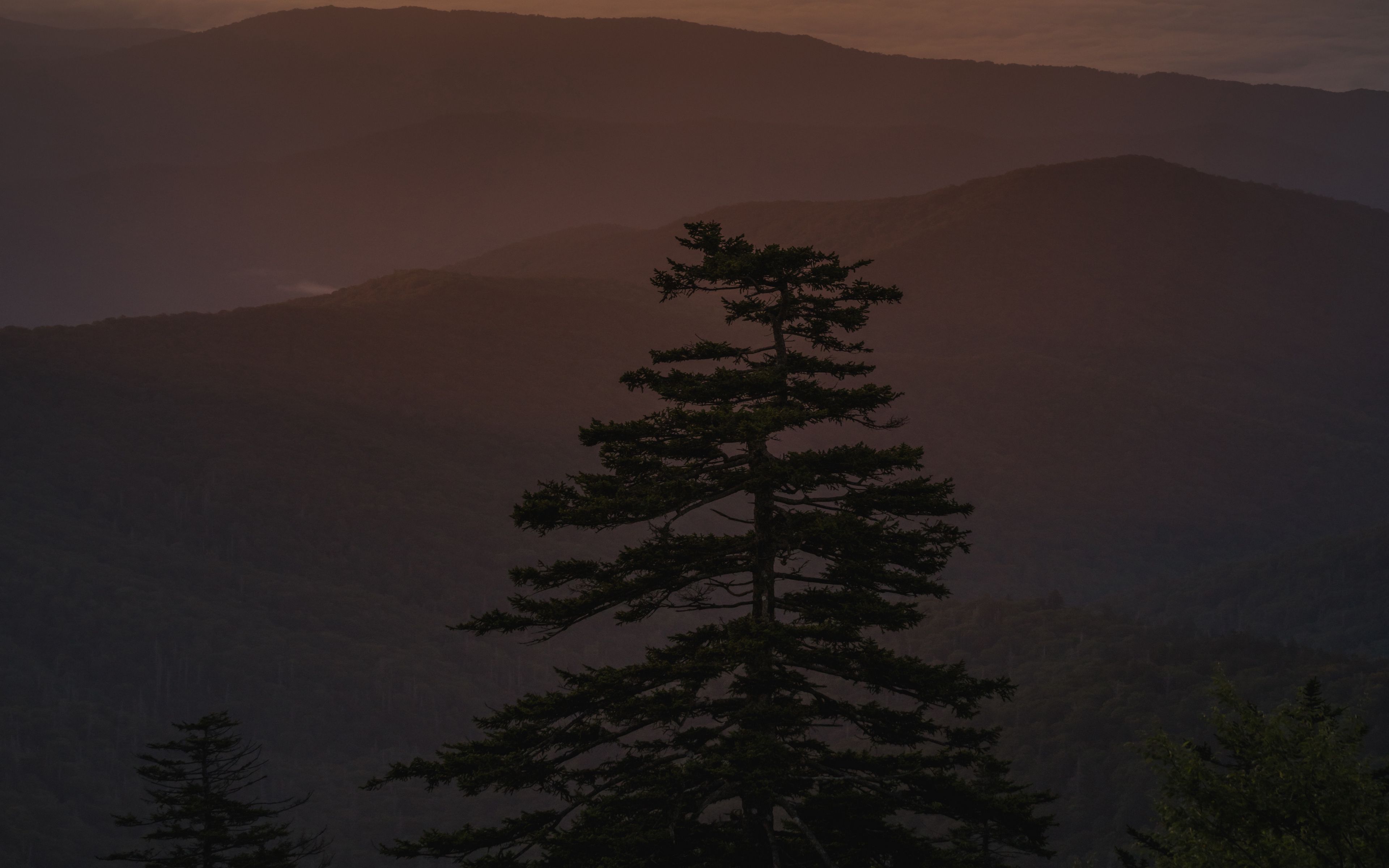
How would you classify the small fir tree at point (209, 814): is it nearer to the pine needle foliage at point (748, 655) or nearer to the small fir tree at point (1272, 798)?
the pine needle foliage at point (748, 655)

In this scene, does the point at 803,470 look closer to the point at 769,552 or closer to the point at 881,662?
the point at 769,552

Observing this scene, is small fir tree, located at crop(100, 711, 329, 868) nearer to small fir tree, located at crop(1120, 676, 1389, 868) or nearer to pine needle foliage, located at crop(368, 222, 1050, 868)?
pine needle foliage, located at crop(368, 222, 1050, 868)

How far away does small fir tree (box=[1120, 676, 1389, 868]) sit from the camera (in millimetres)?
18969

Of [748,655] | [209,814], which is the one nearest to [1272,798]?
[748,655]

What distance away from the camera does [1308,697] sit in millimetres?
27703

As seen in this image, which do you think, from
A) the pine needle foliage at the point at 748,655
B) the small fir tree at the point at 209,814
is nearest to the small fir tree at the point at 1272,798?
the pine needle foliage at the point at 748,655

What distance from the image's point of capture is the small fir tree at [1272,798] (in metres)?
19.0

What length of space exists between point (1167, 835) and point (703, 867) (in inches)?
309

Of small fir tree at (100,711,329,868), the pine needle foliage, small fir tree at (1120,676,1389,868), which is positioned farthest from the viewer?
small fir tree at (100,711,329,868)

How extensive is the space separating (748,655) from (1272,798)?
8.56 meters

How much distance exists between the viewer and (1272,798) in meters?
19.9

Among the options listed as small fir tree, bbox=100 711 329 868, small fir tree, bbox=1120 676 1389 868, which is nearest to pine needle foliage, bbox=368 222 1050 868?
small fir tree, bbox=1120 676 1389 868

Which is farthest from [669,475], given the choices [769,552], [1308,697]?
[1308,697]

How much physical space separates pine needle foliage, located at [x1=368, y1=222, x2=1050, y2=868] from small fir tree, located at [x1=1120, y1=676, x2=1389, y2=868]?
2.48 meters
